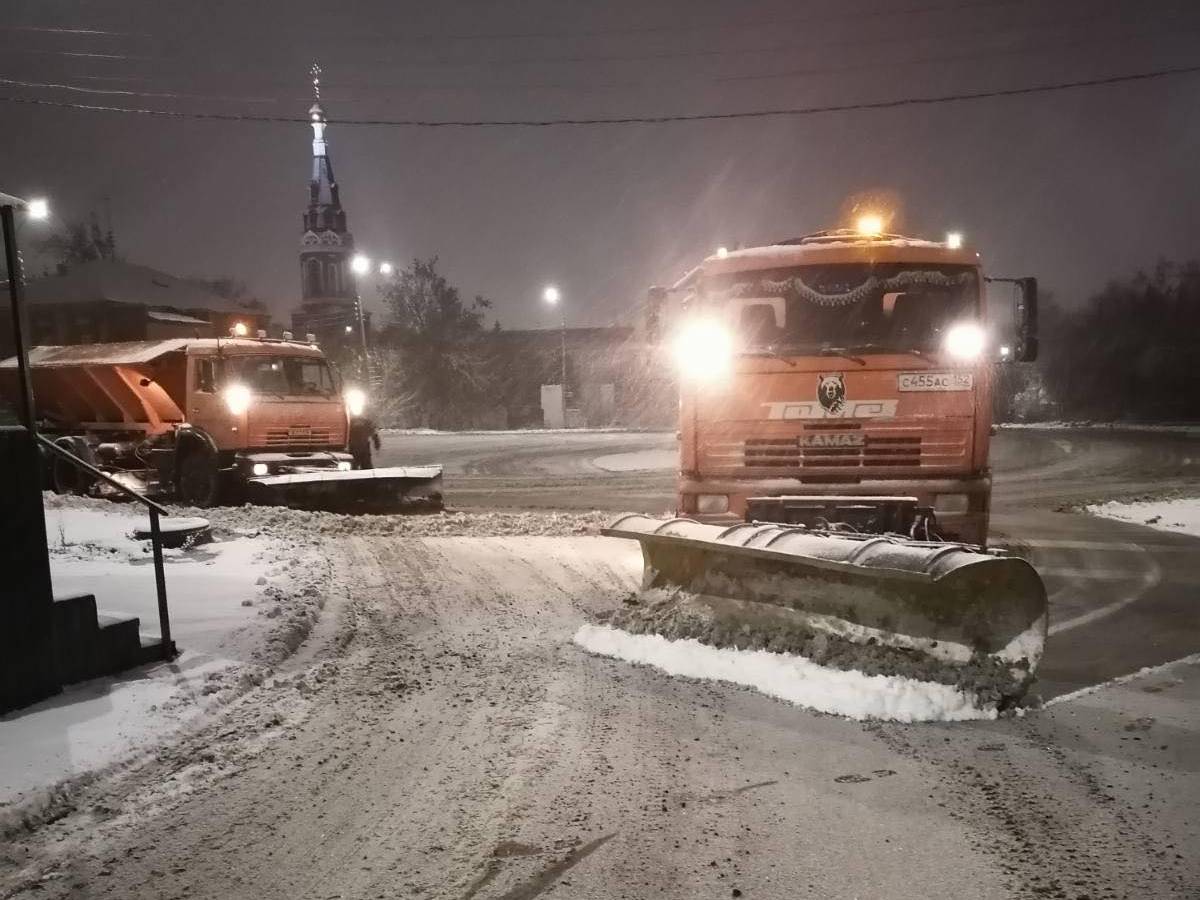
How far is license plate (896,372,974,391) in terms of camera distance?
5.90 meters

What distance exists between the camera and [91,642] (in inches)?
181

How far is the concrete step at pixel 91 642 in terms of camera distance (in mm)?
4441

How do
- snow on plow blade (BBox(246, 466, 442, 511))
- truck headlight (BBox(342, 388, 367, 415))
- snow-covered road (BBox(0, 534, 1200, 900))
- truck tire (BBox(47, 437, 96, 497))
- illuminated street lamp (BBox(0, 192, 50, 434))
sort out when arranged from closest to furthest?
snow-covered road (BBox(0, 534, 1200, 900)), illuminated street lamp (BBox(0, 192, 50, 434)), snow on plow blade (BBox(246, 466, 442, 511)), truck headlight (BBox(342, 388, 367, 415)), truck tire (BBox(47, 437, 96, 497))

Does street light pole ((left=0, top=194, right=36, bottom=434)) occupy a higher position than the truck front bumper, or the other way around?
street light pole ((left=0, top=194, right=36, bottom=434))

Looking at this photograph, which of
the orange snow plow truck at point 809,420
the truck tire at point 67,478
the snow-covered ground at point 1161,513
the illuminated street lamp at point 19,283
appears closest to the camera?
the illuminated street lamp at point 19,283

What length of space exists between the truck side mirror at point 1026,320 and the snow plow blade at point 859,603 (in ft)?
9.26

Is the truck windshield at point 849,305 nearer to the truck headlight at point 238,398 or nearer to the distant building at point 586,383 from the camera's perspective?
the truck headlight at point 238,398

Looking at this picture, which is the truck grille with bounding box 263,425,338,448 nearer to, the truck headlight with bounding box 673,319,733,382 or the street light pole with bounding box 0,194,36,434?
the street light pole with bounding box 0,194,36,434

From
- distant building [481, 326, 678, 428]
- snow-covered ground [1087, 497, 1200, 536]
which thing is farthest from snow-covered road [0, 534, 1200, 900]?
distant building [481, 326, 678, 428]

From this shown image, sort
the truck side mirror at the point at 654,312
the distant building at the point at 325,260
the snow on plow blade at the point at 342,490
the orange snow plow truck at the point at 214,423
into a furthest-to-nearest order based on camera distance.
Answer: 1. the distant building at the point at 325,260
2. the orange snow plow truck at the point at 214,423
3. the snow on plow blade at the point at 342,490
4. the truck side mirror at the point at 654,312

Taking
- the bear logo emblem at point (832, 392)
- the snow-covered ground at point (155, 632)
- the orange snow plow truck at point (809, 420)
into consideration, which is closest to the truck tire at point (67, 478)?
the snow-covered ground at point (155, 632)

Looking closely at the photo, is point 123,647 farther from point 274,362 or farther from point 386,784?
point 274,362

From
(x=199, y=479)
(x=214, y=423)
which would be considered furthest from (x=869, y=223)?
(x=199, y=479)

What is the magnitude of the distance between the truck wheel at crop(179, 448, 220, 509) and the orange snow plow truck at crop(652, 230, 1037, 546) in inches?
340
